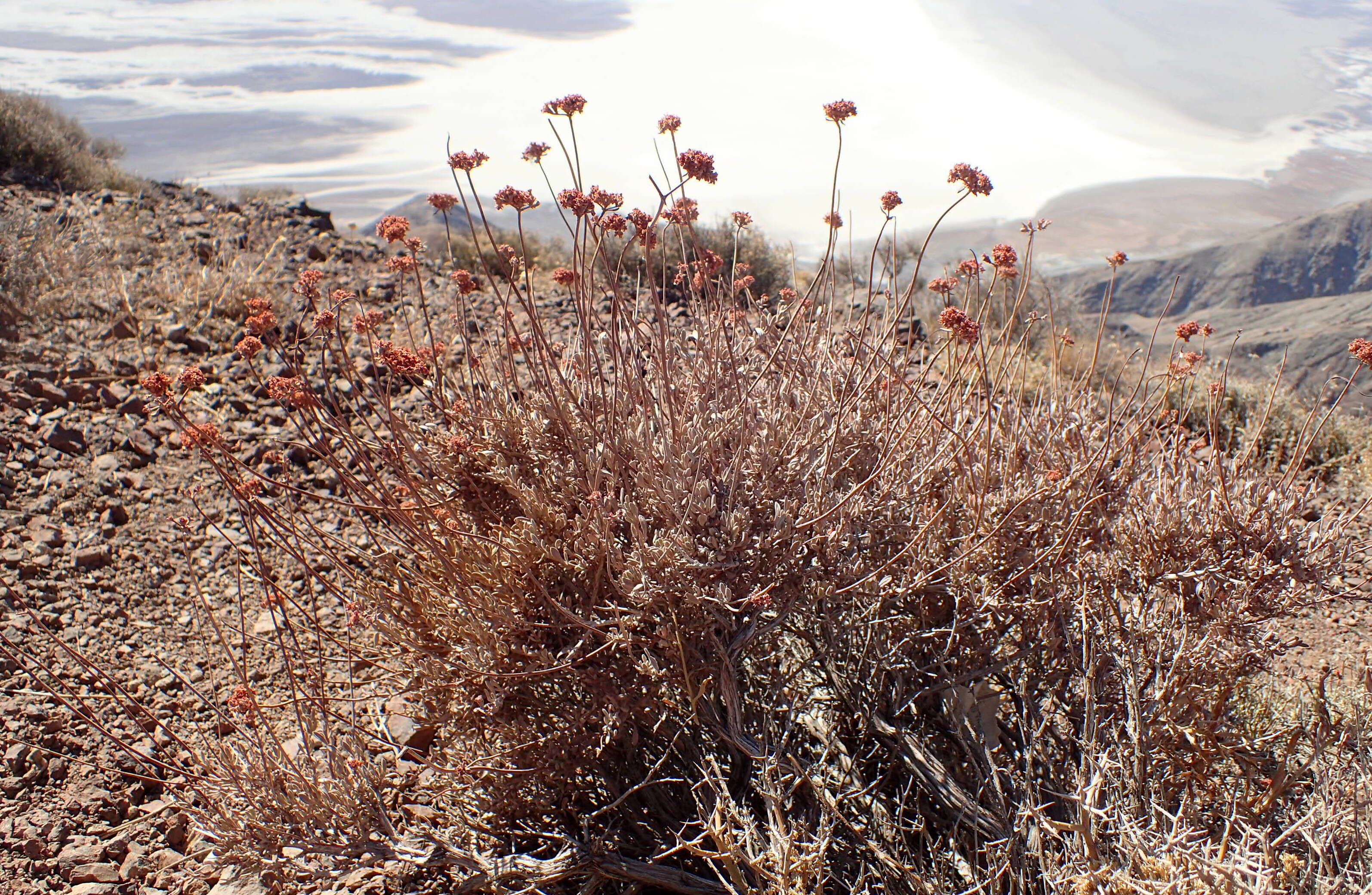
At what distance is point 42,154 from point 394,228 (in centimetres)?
895

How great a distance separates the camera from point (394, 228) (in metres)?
2.10

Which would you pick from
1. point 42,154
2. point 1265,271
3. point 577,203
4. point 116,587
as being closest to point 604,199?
point 577,203

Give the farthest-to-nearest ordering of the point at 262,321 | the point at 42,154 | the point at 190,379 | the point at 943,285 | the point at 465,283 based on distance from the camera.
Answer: the point at 42,154 → the point at 943,285 → the point at 465,283 → the point at 262,321 → the point at 190,379

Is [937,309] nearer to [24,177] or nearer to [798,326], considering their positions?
[798,326]

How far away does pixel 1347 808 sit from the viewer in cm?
159

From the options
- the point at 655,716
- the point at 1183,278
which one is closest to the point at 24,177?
the point at 655,716

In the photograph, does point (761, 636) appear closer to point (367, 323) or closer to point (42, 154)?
point (367, 323)

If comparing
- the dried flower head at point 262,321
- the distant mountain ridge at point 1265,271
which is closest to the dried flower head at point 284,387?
the dried flower head at point 262,321

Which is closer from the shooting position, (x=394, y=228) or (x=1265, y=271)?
(x=394, y=228)

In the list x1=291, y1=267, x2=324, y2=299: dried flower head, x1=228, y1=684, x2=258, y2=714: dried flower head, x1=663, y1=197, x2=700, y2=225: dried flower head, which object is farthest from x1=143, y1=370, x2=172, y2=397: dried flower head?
x1=663, y1=197, x2=700, y2=225: dried flower head

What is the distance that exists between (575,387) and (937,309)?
5702mm

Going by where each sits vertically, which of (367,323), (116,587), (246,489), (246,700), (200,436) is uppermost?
(367,323)

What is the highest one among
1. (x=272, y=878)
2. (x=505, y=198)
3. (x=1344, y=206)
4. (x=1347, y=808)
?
(x=1344, y=206)

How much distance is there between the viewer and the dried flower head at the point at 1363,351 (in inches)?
79.4
